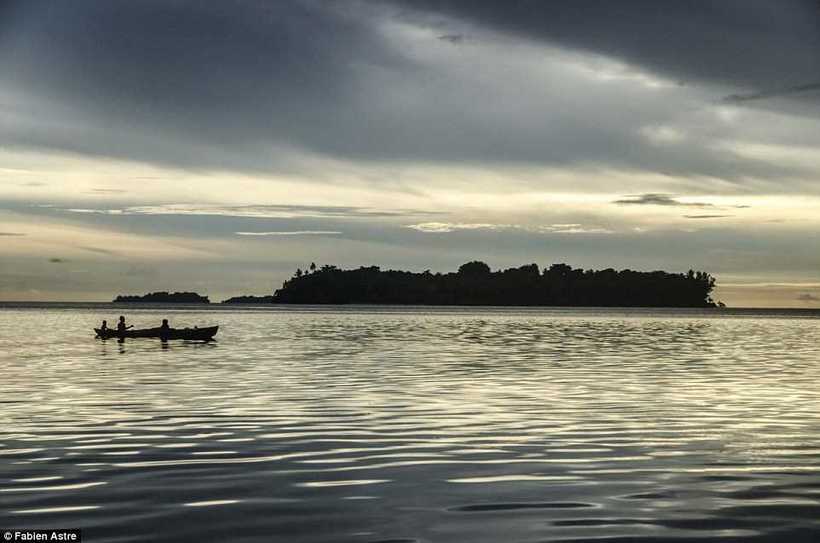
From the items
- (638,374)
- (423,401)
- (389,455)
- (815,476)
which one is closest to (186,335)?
(638,374)

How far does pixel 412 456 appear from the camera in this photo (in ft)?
77.0

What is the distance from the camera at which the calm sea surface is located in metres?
16.7

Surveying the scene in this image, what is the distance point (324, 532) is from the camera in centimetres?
1594

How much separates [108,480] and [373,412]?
1311cm

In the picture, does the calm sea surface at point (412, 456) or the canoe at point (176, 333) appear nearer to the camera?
the calm sea surface at point (412, 456)

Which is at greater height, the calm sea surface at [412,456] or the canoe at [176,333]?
the canoe at [176,333]

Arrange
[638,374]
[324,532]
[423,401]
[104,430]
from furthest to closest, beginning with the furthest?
[638,374]
[423,401]
[104,430]
[324,532]

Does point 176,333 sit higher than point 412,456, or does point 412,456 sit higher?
point 176,333

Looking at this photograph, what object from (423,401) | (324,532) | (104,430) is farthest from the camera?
(423,401)

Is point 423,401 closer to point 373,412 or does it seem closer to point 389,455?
point 373,412

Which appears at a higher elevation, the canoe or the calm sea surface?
the canoe

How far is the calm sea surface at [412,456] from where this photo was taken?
16.7 meters

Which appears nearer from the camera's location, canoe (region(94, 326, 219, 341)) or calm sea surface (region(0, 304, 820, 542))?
calm sea surface (region(0, 304, 820, 542))

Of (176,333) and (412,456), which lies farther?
(176,333)
